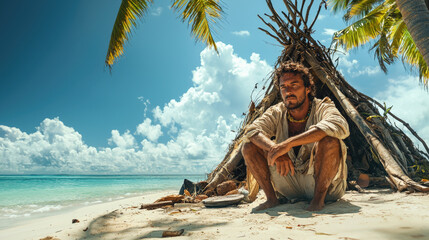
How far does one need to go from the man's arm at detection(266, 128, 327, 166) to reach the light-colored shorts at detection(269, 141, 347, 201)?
255 mm

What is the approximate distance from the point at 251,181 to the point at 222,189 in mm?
1187

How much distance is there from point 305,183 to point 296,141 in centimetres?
60

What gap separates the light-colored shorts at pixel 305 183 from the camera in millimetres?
2451

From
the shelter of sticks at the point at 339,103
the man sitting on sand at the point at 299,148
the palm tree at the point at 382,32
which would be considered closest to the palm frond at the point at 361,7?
the palm tree at the point at 382,32

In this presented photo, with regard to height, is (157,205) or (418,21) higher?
(418,21)

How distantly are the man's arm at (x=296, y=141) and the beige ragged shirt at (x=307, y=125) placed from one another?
0.05 meters

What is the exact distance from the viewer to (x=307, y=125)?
2.60 metres

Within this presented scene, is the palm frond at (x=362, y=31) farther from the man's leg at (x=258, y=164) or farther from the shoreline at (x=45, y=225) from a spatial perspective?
the shoreline at (x=45, y=225)

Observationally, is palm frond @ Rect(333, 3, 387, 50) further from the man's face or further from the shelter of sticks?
the man's face

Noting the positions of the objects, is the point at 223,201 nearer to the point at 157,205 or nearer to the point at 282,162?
the point at 157,205

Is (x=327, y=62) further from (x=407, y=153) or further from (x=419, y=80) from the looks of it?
(x=419, y=80)

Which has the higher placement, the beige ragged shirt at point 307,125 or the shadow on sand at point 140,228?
the beige ragged shirt at point 307,125

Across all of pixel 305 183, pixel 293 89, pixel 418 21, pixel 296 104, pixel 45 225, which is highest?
pixel 418 21

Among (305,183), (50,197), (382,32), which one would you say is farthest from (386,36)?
(50,197)
